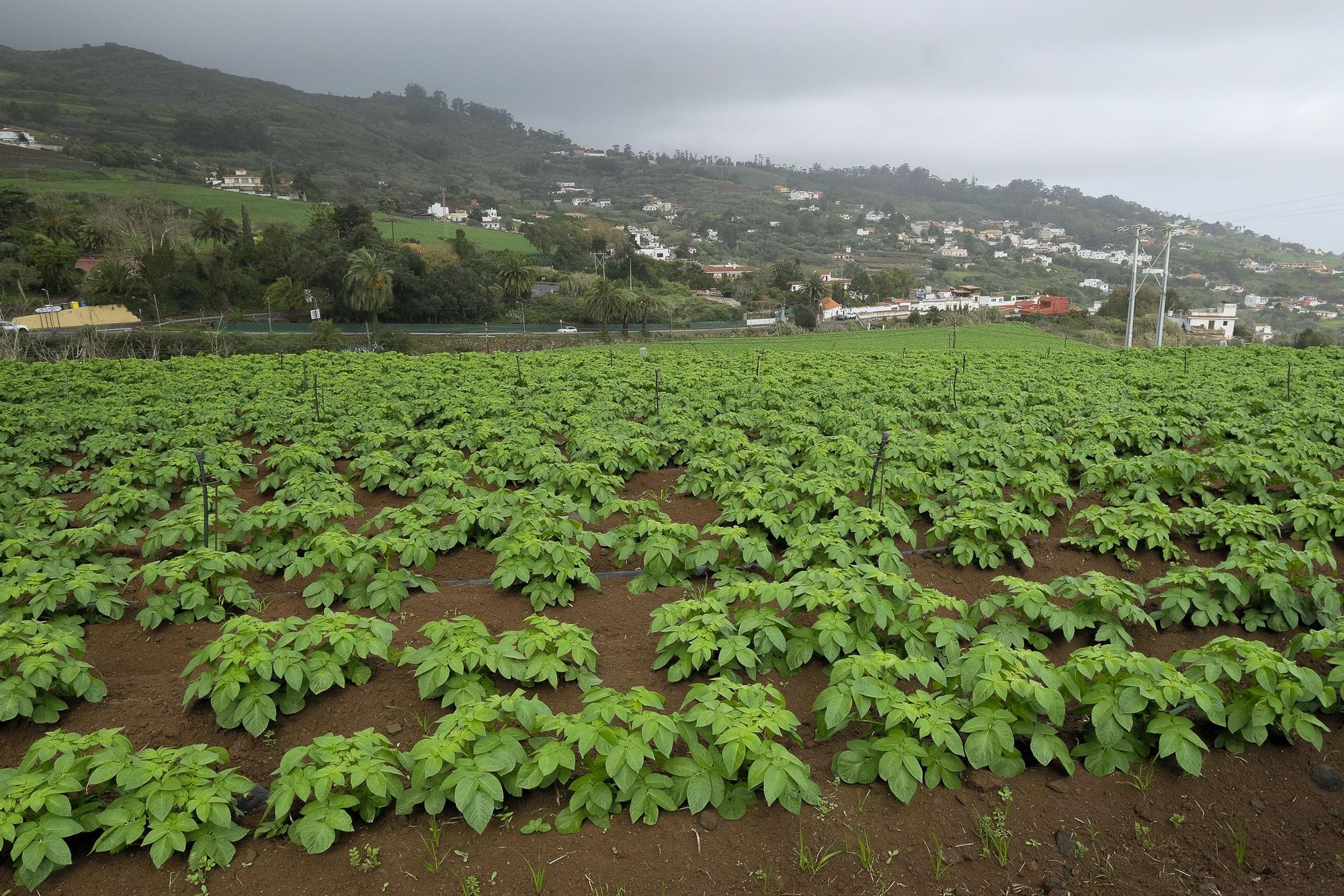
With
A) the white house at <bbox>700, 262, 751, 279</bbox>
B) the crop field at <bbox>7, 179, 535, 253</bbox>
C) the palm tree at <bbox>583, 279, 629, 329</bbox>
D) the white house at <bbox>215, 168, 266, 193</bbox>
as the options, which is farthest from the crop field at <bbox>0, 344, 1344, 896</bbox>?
the white house at <bbox>215, 168, 266, 193</bbox>

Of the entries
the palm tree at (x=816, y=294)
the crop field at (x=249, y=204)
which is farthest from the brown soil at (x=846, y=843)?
the crop field at (x=249, y=204)

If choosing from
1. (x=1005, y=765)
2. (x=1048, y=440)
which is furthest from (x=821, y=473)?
(x=1005, y=765)

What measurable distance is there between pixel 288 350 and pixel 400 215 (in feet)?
222

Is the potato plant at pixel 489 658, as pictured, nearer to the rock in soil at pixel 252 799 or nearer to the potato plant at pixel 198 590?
the rock in soil at pixel 252 799

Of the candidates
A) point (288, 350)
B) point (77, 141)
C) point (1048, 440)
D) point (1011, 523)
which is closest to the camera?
point (1011, 523)

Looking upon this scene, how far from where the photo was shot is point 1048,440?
9766mm

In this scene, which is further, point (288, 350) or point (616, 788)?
point (288, 350)

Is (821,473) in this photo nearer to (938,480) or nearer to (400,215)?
(938,480)

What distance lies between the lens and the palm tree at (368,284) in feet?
156

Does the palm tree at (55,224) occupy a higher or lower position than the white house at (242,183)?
lower

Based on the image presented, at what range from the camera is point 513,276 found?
56.4 metres

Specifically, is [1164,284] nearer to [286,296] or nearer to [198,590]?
[198,590]

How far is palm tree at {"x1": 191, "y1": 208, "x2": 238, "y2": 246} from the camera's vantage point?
61.1 m

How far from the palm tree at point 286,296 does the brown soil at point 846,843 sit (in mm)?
52019
